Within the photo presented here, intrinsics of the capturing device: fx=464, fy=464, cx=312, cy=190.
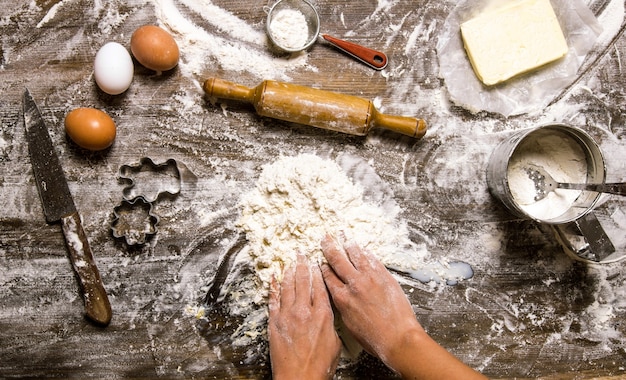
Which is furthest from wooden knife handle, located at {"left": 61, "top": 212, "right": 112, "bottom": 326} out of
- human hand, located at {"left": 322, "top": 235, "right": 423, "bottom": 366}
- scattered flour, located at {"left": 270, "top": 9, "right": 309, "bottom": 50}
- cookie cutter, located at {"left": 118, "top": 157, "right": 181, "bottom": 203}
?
scattered flour, located at {"left": 270, "top": 9, "right": 309, "bottom": 50}

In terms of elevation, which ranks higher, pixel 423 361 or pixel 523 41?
pixel 523 41

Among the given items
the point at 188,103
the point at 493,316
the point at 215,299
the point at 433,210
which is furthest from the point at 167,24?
the point at 493,316

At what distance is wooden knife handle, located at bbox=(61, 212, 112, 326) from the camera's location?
1.26 metres

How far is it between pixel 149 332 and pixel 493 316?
990 mm

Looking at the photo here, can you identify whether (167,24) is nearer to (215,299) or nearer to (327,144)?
(327,144)

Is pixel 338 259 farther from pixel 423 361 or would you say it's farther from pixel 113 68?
pixel 113 68

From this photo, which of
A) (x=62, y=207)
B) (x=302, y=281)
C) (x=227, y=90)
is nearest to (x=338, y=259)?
(x=302, y=281)

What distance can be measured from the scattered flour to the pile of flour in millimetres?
318

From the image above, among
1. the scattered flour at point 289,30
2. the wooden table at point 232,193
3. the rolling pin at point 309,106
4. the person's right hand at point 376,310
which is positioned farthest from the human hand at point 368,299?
the scattered flour at point 289,30

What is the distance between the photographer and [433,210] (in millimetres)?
1344

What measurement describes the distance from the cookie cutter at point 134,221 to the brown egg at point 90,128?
17 cm

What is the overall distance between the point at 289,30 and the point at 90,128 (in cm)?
59

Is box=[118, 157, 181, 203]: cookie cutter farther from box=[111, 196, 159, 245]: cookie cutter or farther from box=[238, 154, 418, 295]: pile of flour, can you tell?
box=[238, 154, 418, 295]: pile of flour

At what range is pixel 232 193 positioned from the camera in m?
1.32
